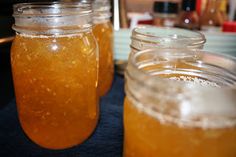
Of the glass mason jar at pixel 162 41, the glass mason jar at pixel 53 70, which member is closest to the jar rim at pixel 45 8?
the glass mason jar at pixel 53 70

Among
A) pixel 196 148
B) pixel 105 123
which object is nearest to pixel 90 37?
pixel 105 123

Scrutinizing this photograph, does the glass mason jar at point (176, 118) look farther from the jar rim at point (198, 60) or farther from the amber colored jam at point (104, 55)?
the amber colored jam at point (104, 55)

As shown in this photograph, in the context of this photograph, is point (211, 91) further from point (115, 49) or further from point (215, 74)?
point (115, 49)

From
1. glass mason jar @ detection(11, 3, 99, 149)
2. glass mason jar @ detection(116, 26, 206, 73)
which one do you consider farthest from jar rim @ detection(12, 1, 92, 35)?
glass mason jar @ detection(116, 26, 206, 73)

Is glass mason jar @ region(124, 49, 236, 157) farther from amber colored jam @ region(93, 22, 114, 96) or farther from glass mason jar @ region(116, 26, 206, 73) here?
amber colored jam @ region(93, 22, 114, 96)

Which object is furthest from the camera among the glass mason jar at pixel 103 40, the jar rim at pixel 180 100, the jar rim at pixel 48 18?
the glass mason jar at pixel 103 40

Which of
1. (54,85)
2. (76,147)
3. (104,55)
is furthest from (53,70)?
(104,55)

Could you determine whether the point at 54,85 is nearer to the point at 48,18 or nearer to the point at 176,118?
the point at 48,18
